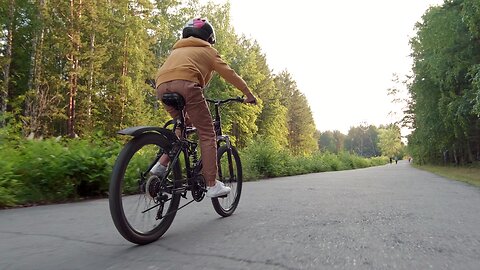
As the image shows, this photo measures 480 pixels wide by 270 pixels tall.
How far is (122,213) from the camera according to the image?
271 centimetres

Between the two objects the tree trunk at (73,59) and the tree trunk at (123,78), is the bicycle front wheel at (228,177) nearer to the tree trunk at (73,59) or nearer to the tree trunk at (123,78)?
the tree trunk at (73,59)

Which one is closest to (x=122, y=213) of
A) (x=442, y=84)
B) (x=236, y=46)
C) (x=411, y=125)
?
(x=442, y=84)

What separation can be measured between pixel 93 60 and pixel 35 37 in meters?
3.19

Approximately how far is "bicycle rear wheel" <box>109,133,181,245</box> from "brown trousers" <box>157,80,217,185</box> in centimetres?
34

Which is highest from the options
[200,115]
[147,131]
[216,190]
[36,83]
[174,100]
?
[36,83]

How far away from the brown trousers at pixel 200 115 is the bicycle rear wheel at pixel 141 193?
1.12 ft

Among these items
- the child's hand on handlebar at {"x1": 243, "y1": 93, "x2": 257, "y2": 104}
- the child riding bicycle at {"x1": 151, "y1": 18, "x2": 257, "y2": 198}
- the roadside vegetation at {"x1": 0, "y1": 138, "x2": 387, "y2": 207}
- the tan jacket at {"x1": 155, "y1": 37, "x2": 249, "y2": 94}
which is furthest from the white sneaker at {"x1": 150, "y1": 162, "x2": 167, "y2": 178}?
the roadside vegetation at {"x1": 0, "y1": 138, "x2": 387, "y2": 207}

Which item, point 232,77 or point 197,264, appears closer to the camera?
point 197,264

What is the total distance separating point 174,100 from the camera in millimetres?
3244

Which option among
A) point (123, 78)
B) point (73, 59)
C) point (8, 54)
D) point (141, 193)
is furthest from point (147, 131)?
point (123, 78)

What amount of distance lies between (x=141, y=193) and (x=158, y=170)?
9.6 inches

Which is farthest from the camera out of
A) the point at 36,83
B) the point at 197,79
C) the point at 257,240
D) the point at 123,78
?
the point at 123,78

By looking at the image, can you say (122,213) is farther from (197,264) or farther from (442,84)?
(442,84)

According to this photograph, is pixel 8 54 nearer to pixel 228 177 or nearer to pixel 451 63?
pixel 228 177
